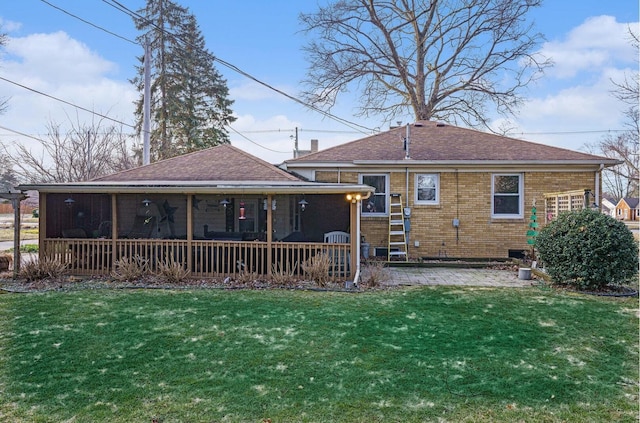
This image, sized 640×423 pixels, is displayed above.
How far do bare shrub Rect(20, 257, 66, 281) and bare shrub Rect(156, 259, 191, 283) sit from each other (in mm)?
2261

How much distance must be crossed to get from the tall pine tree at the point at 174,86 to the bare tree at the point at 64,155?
4907 mm

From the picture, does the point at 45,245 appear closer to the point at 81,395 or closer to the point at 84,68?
the point at 81,395

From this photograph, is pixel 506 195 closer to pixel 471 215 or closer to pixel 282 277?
pixel 471 215

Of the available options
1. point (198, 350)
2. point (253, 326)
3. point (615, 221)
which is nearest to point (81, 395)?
point (198, 350)

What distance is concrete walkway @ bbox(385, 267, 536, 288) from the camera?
933 centimetres

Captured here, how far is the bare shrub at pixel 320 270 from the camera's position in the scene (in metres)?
9.00

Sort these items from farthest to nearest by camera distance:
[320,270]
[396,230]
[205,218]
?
[205,218], [396,230], [320,270]

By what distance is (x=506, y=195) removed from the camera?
41.2 feet

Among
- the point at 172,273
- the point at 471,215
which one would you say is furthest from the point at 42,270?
the point at 471,215

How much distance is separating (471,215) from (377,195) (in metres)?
2.91

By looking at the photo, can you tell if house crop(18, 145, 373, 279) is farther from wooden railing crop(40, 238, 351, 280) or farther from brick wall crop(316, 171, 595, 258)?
brick wall crop(316, 171, 595, 258)

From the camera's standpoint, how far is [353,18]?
73.6ft

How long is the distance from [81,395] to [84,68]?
64.8ft

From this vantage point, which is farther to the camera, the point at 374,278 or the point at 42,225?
the point at 42,225
